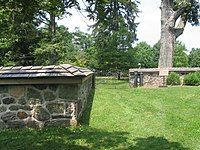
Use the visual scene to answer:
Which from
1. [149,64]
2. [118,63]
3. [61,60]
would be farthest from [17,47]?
[149,64]

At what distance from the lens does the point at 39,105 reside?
9078 millimetres

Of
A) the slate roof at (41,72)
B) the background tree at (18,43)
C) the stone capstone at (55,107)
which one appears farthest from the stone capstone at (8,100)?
the background tree at (18,43)

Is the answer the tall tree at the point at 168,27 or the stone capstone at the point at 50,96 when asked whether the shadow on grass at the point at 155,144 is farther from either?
the tall tree at the point at 168,27

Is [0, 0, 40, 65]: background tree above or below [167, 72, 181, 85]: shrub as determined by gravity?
above

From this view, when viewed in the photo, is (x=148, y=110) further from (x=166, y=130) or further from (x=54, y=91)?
(x=54, y=91)

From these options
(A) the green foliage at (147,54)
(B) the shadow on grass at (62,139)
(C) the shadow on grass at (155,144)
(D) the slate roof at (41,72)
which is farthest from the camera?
(A) the green foliage at (147,54)

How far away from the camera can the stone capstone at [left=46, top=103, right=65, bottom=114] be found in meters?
9.01

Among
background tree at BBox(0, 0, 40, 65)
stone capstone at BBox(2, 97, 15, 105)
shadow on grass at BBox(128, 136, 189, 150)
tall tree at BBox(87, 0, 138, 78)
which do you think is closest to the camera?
shadow on grass at BBox(128, 136, 189, 150)

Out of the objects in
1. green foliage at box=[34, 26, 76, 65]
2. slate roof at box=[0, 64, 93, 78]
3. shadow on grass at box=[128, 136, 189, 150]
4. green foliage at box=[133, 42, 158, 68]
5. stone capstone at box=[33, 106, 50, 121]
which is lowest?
shadow on grass at box=[128, 136, 189, 150]

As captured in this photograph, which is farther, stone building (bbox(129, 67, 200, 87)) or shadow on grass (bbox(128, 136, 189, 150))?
stone building (bbox(129, 67, 200, 87))

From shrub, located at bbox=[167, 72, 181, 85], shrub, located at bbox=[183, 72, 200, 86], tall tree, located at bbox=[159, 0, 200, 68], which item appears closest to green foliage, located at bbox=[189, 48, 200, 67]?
tall tree, located at bbox=[159, 0, 200, 68]

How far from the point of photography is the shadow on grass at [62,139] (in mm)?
7176

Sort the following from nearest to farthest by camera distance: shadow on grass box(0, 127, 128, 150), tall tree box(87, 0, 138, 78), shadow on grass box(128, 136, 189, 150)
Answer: shadow on grass box(128, 136, 189, 150) → shadow on grass box(0, 127, 128, 150) → tall tree box(87, 0, 138, 78)

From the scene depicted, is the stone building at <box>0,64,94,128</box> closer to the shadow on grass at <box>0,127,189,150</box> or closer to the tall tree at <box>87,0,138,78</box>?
the shadow on grass at <box>0,127,189,150</box>
